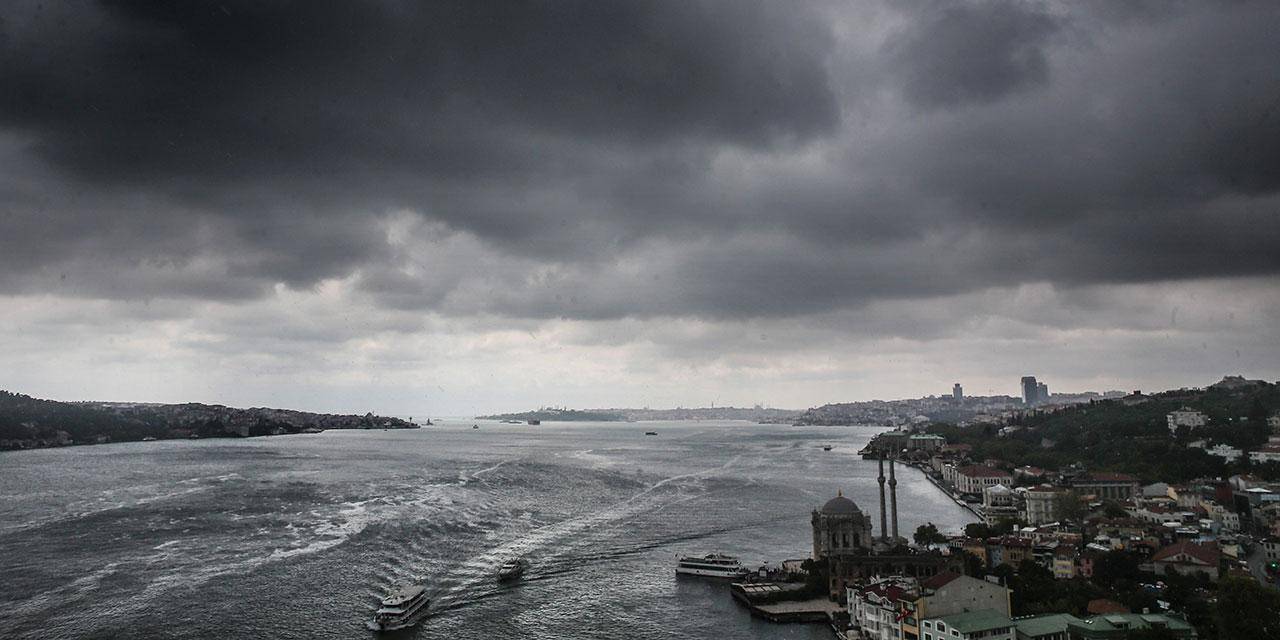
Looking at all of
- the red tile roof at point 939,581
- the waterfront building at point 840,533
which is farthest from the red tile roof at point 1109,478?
the red tile roof at point 939,581

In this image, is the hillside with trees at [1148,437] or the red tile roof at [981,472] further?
the red tile roof at [981,472]

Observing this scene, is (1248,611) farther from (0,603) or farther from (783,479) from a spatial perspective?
(783,479)

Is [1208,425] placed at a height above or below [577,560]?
above

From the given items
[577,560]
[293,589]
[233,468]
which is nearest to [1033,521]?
[577,560]

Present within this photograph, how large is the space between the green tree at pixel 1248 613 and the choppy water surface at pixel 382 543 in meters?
11.1

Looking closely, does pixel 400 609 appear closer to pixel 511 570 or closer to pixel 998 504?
pixel 511 570

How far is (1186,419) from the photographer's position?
75.2 meters

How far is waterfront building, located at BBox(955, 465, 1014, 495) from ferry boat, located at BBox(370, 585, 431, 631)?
4631 centimetres

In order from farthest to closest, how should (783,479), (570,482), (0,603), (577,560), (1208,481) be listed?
(783,479) < (570,482) < (1208,481) < (577,560) < (0,603)

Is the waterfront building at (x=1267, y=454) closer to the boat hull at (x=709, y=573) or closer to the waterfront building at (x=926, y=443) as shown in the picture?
the boat hull at (x=709, y=573)

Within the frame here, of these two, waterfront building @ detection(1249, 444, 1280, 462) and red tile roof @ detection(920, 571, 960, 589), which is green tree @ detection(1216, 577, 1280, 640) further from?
waterfront building @ detection(1249, 444, 1280, 462)

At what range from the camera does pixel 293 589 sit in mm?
26391

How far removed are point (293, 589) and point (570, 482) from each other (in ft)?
115

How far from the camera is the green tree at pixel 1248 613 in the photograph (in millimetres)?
18422
